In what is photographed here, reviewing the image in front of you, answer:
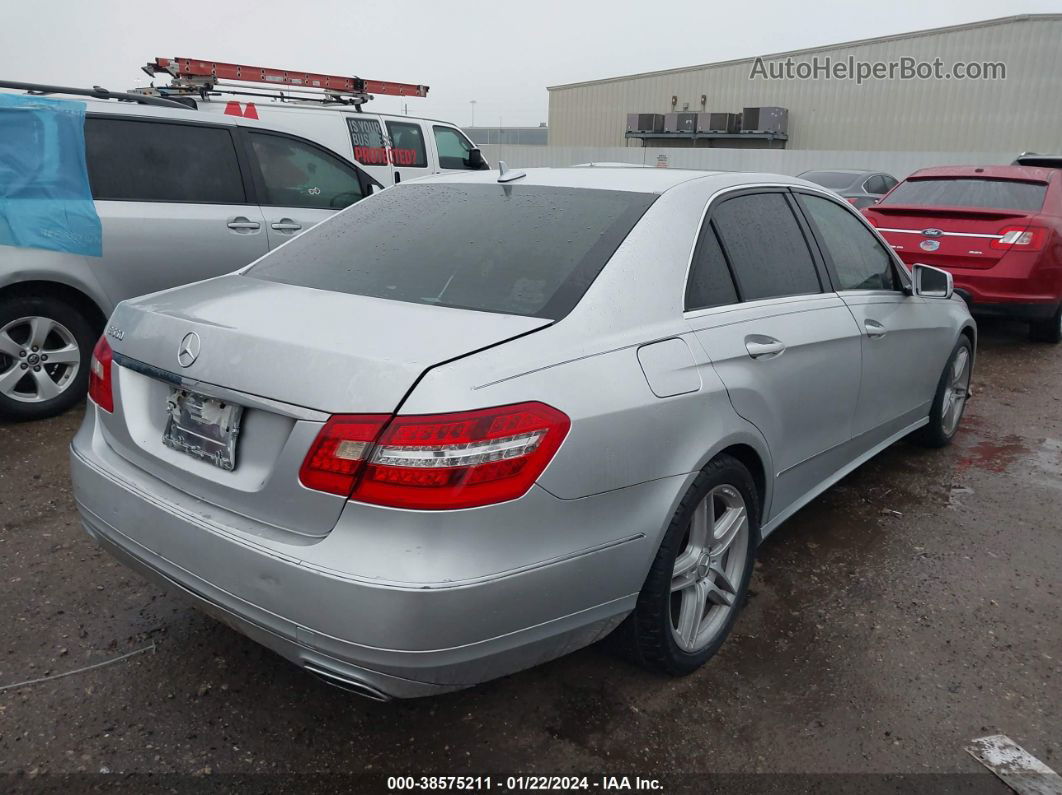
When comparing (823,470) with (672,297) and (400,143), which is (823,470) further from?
(400,143)

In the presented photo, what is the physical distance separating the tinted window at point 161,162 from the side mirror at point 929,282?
13.1ft

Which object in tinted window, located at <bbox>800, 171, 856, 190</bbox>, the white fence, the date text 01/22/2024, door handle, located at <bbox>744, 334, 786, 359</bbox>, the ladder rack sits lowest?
the white fence

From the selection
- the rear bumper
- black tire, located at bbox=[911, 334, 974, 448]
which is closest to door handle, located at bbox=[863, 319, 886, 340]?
black tire, located at bbox=[911, 334, 974, 448]

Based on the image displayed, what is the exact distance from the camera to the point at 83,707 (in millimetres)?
2518

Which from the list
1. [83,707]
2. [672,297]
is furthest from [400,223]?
[83,707]

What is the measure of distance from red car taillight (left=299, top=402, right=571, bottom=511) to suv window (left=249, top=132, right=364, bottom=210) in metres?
4.16

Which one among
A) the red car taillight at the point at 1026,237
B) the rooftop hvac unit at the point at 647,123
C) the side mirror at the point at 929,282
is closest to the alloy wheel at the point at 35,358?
the side mirror at the point at 929,282

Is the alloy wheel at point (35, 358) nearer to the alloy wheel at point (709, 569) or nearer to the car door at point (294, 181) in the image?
the car door at point (294, 181)

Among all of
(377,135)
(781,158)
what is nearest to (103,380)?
(377,135)

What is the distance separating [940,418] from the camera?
482 centimetres

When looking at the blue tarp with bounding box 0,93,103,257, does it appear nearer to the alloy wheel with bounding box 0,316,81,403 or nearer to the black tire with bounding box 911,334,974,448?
the alloy wheel with bounding box 0,316,81,403

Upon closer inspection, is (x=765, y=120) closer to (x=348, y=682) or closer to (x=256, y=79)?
(x=256, y=79)

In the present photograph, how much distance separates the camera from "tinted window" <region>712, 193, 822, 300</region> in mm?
2990

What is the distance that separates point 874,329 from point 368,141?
7273 millimetres
